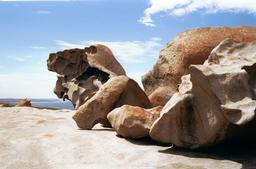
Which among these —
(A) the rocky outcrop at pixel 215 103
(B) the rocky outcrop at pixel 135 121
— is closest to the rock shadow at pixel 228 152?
(A) the rocky outcrop at pixel 215 103

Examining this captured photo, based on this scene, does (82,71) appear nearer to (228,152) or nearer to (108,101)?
(108,101)

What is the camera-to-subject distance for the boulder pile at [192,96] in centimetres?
598

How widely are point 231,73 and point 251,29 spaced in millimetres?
4062

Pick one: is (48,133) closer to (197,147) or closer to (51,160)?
(51,160)

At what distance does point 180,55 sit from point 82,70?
274 inches

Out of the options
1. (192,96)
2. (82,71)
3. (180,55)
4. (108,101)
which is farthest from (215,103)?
(82,71)

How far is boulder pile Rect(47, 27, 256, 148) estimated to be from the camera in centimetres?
598

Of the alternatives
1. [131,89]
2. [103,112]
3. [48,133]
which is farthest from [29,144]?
[131,89]

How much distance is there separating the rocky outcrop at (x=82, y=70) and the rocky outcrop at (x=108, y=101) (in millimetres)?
5177

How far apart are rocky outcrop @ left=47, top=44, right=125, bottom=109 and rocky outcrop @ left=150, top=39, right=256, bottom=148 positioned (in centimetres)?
820

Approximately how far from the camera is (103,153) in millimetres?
6930

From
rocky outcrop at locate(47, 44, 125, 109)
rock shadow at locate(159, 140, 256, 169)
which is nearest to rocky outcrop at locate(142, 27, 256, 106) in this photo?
rock shadow at locate(159, 140, 256, 169)

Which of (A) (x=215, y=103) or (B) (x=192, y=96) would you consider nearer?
(A) (x=215, y=103)

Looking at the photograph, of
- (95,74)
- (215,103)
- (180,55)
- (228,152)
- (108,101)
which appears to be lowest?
(228,152)
